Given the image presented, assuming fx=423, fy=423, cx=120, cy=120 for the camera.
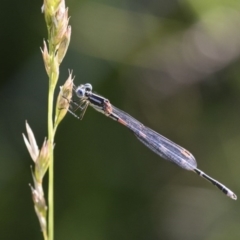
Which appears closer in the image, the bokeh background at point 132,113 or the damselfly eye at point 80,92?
the damselfly eye at point 80,92

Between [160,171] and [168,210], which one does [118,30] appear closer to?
[160,171]

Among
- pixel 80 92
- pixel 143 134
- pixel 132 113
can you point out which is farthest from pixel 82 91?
pixel 132 113

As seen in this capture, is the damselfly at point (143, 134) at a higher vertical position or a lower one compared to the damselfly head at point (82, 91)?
lower

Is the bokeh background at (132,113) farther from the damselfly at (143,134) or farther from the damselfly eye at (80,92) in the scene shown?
the damselfly eye at (80,92)

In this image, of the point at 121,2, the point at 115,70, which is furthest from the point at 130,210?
the point at 121,2

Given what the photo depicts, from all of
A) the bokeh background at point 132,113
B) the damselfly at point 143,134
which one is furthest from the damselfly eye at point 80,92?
the bokeh background at point 132,113

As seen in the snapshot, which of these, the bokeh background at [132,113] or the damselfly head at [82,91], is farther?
the bokeh background at [132,113]
